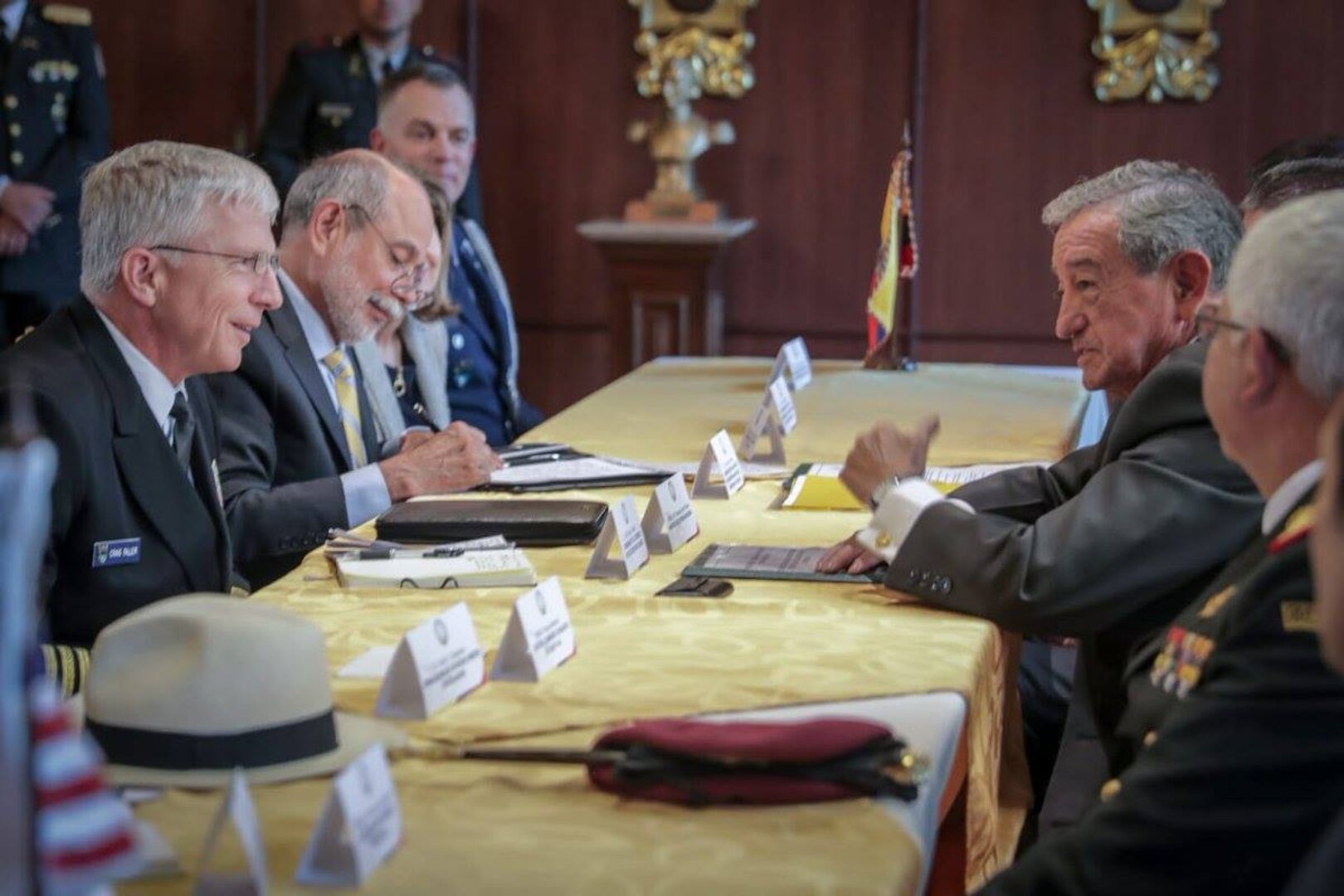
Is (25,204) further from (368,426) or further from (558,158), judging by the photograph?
(368,426)

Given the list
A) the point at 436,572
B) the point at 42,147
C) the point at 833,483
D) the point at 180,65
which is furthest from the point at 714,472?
the point at 180,65

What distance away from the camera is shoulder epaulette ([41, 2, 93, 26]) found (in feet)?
21.6

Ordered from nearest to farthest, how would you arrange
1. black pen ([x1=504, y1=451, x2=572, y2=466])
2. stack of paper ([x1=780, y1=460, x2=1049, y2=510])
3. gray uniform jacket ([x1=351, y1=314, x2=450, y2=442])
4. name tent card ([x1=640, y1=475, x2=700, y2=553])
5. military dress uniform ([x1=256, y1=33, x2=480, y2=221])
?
name tent card ([x1=640, y1=475, x2=700, y2=553])
stack of paper ([x1=780, y1=460, x2=1049, y2=510])
black pen ([x1=504, y1=451, x2=572, y2=466])
gray uniform jacket ([x1=351, y1=314, x2=450, y2=442])
military dress uniform ([x1=256, y1=33, x2=480, y2=221])

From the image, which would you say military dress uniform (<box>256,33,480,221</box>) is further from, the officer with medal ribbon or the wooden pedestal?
the officer with medal ribbon

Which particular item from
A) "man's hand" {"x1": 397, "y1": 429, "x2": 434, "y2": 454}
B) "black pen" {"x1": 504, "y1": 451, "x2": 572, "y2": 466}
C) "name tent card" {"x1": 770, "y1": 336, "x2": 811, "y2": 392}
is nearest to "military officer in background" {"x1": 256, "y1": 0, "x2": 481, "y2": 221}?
"name tent card" {"x1": 770, "y1": 336, "x2": 811, "y2": 392}

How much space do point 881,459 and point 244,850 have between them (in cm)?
150

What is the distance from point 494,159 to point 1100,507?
5.80 metres

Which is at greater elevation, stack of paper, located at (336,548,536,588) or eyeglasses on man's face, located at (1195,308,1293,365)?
eyeglasses on man's face, located at (1195,308,1293,365)

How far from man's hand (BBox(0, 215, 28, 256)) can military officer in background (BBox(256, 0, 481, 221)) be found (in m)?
0.93

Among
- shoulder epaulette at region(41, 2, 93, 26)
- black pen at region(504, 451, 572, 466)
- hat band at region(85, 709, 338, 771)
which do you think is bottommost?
black pen at region(504, 451, 572, 466)

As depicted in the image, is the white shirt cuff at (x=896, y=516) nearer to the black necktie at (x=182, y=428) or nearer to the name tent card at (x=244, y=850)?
the black necktie at (x=182, y=428)

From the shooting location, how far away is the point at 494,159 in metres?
7.98

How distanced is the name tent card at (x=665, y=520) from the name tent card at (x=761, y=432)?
0.87 meters

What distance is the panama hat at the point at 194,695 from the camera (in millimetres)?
1714
